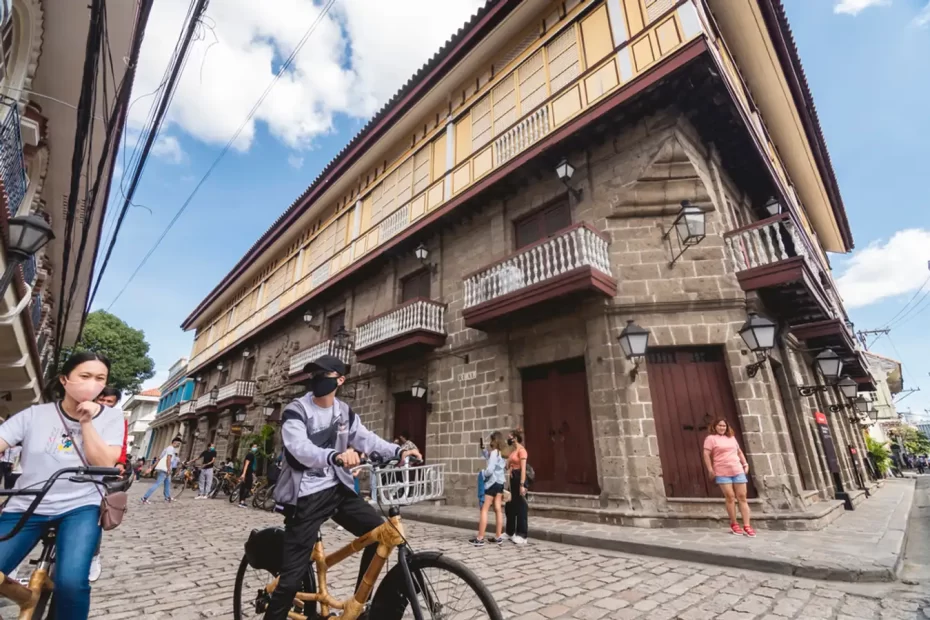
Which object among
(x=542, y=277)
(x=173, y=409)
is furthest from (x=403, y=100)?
(x=173, y=409)

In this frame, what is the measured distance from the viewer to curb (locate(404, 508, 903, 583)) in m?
3.86

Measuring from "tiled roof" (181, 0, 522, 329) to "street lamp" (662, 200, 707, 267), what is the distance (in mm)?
6407

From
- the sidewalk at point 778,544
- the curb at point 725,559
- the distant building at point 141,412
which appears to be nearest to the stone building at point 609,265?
the sidewalk at point 778,544

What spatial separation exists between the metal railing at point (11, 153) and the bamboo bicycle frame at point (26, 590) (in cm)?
485

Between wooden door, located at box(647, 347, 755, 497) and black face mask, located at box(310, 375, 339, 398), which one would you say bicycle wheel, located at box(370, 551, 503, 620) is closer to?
black face mask, located at box(310, 375, 339, 398)

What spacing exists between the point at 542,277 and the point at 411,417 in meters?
5.38

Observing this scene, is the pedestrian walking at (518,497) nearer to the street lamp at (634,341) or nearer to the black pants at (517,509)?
the black pants at (517,509)

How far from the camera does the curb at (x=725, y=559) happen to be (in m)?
3.86

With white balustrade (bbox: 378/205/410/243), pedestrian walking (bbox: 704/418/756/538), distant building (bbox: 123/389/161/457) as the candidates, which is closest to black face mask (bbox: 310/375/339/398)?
pedestrian walking (bbox: 704/418/756/538)

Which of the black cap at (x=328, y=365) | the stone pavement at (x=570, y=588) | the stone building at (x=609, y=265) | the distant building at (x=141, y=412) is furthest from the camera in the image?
the distant building at (x=141, y=412)

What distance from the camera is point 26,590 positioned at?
1.78m

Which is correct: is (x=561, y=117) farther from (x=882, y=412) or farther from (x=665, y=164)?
(x=882, y=412)

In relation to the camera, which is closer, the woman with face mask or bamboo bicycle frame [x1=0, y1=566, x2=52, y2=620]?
bamboo bicycle frame [x1=0, y1=566, x2=52, y2=620]

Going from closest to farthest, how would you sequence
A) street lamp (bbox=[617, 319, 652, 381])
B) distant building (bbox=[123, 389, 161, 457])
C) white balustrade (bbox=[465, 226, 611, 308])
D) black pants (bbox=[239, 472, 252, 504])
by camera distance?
1. street lamp (bbox=[617, 319, 652, 381])
2. white balustrade (bbox=[465, 226, 611, 308])
3. black pants (bbox=[239, 472, 252, 504])
4. distant building (bbox=[123, 389, 161, 457])
